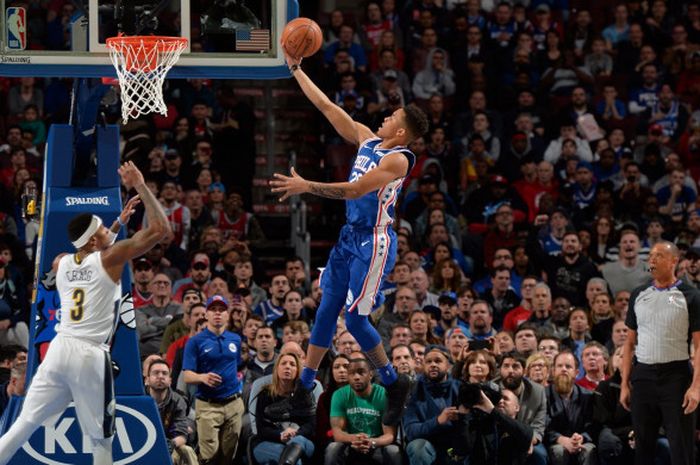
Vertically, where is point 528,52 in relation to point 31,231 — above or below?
above

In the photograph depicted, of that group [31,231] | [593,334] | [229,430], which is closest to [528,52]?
[593,334]

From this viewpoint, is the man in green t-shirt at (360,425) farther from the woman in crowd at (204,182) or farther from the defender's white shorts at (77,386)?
the woman in crowd at (204,182)

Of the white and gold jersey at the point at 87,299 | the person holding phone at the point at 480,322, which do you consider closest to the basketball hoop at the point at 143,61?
the white and gold jersey at the point at 87,299

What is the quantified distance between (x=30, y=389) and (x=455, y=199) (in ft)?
32.1

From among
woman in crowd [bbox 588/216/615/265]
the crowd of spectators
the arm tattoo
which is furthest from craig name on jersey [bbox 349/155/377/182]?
woman in crowd [bbox 588/216/615/265]

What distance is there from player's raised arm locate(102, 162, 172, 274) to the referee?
14.1 ft

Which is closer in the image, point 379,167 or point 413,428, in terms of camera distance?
point 379,167

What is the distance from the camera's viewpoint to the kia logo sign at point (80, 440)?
475 inches

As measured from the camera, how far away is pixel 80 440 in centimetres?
1215

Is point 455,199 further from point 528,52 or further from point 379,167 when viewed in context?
point 379,167

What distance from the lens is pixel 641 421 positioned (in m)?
12.7

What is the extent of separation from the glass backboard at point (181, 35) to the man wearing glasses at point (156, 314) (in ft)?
14.2

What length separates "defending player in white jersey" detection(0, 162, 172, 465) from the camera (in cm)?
1094

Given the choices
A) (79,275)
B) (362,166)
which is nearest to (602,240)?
(362,166)
